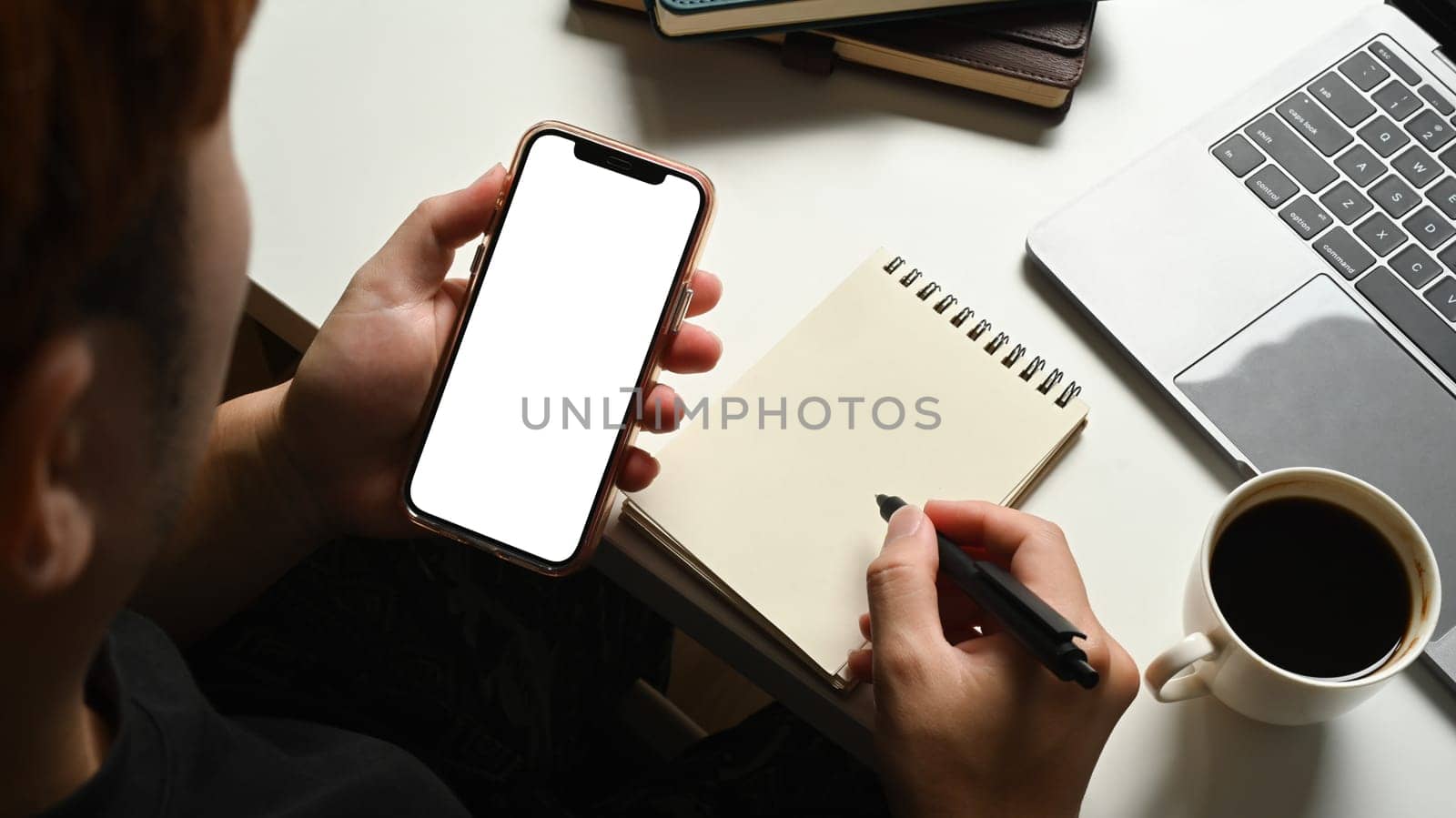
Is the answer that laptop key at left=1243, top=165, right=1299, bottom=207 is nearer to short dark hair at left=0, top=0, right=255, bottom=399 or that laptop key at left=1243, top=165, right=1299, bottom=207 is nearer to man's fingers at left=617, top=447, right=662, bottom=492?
man's fingers at left=617, top=447, right=662, bottom=492

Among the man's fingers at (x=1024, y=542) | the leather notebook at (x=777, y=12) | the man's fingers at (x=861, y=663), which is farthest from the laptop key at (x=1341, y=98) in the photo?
the man's fingers at (x=861, y=663)

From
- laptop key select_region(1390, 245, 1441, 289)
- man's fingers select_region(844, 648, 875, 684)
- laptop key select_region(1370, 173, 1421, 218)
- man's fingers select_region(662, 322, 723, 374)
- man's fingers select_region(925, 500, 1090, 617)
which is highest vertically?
laptop key select_region(1370, 173, 1421, 218)

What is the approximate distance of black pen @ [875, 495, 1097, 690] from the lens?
1.64 ft

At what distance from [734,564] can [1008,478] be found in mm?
168

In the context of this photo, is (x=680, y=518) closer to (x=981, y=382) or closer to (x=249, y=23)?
(x=981, y=382)

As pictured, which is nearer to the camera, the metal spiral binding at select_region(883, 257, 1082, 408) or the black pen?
the black pen

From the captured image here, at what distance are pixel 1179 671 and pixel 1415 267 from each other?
0.31m

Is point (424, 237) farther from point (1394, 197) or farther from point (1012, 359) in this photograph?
point (1394, 197)

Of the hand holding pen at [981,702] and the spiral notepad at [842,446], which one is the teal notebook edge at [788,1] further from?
the hand holding pen at [981,702]

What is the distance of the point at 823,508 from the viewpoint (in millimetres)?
612

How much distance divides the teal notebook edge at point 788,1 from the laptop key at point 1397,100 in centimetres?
22

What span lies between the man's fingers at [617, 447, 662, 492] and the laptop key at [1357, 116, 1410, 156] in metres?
0.50

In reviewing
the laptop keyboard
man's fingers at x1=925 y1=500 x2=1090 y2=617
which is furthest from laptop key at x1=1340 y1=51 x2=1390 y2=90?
man's fingers at x1=925 y1=500 x2=1090 y2=617

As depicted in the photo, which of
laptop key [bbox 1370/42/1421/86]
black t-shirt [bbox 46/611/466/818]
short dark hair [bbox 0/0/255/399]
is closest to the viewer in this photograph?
short dark hair [bbox 0/0/255/399]
